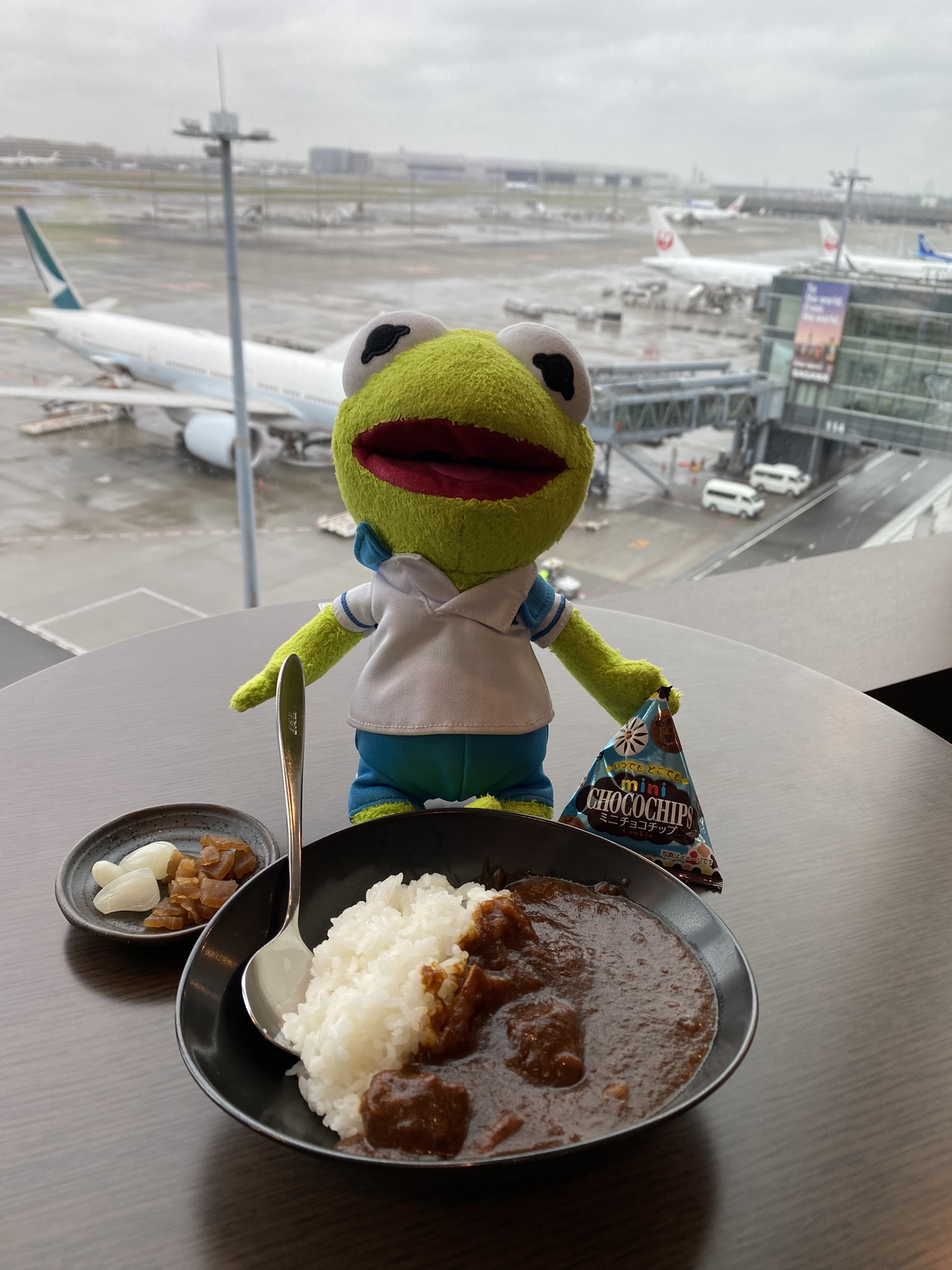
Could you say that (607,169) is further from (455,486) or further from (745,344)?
(455,486)

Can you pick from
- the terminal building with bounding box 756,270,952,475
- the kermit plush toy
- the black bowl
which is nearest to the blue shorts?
the kermit plush toy

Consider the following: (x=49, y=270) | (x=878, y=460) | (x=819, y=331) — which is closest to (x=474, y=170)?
(x=49, y=270)

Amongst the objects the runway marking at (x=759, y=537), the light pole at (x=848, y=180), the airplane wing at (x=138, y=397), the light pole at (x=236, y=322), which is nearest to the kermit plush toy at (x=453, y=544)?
the light pole at (x=236, y=322)

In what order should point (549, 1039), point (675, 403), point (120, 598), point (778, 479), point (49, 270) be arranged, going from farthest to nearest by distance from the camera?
point (778, 479) < point (675, 403) < point (120, 598) < point (49, 270) < point (549, 1039)

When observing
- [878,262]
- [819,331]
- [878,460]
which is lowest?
[878,460]

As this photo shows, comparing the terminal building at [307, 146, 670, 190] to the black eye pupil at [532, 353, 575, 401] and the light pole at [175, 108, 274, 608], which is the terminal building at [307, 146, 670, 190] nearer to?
the light pole at [175, 108, 274, 608]

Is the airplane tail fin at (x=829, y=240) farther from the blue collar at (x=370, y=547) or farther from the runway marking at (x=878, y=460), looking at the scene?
the blue collar at (x=370, y=547)

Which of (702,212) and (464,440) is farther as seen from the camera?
(702,212)

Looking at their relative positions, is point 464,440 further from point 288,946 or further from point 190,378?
point 190,378
